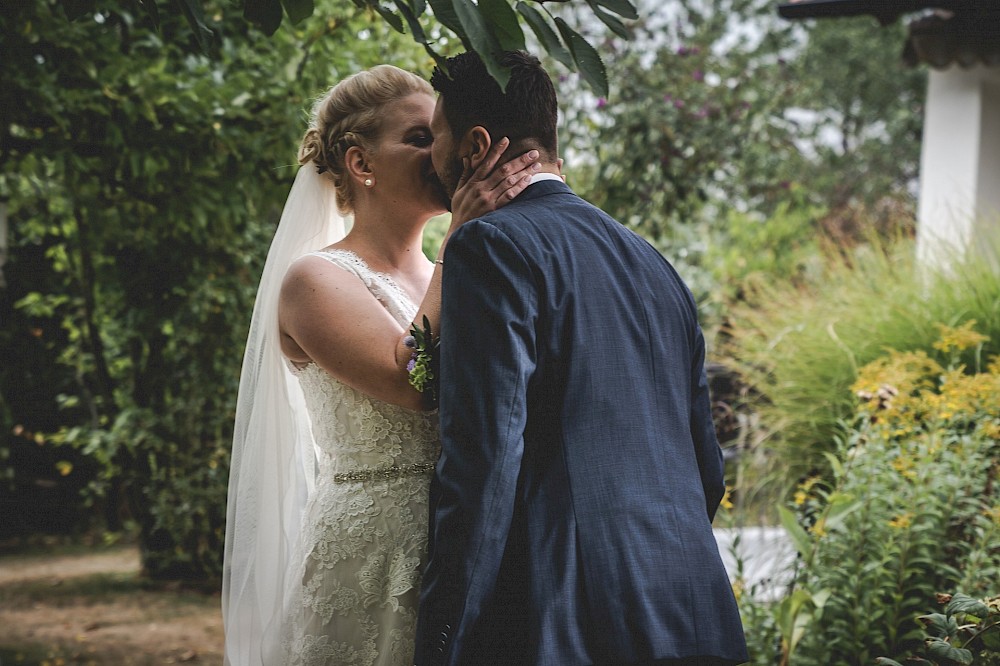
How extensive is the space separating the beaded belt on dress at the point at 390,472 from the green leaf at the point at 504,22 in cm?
109

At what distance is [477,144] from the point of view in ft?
6.54

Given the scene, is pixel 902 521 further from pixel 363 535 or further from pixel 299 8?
pixel 299 8

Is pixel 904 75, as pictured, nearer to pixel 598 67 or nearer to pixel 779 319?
pixel 779 319

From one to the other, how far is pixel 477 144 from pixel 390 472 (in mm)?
806

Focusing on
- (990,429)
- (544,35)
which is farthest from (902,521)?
(544,35)

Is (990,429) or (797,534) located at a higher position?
(990,429)

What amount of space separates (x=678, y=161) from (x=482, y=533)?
5260 millimetres

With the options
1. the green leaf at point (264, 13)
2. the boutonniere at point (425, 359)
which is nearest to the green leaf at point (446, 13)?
the green leaf at point (264, 13)

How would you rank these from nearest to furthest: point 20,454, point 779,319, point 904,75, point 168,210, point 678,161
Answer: point 168,210 → point 779,319 → point 678,161 → point 20,454 → point 904,75

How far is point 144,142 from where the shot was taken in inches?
160

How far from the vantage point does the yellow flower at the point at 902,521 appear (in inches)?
118

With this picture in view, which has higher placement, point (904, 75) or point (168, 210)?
point (904, 75)

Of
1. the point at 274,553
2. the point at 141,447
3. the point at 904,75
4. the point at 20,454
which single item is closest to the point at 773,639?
the point at 274,553

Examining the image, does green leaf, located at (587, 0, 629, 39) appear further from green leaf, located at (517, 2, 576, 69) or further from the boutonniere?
the boutonniere
